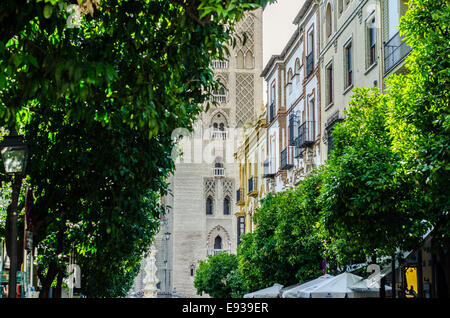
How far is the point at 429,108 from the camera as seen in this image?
14.1 m

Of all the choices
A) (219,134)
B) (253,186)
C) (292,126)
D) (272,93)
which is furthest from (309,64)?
(219,134)

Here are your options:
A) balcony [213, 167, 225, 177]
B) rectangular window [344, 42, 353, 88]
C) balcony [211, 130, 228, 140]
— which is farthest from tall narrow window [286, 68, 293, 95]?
balcony [213, 167, 225, 177]

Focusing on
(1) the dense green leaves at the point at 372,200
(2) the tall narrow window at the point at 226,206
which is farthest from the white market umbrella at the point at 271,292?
(2) the tall narrow window at the point at 226,206

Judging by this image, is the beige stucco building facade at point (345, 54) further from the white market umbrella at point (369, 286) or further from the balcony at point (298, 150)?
the white market umbrella at point (369, 286)

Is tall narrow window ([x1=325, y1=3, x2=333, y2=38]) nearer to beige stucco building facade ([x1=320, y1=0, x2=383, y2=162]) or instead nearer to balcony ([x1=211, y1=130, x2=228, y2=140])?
beige stucco building facade ([x1=320, y1=0, x2=383, y2=162])

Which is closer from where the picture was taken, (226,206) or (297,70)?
(297,70)

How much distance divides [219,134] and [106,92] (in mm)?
69293

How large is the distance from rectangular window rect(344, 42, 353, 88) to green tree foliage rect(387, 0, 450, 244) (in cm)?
1501

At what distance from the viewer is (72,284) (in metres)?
24.5

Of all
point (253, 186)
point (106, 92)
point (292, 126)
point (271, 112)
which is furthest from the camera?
point (253, 186)

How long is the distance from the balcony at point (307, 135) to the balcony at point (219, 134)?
4511 centimetres

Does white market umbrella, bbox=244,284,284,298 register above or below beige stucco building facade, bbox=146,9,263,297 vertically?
below

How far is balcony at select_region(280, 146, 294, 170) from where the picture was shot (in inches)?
1498

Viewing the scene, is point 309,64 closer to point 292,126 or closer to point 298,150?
point 292,126
